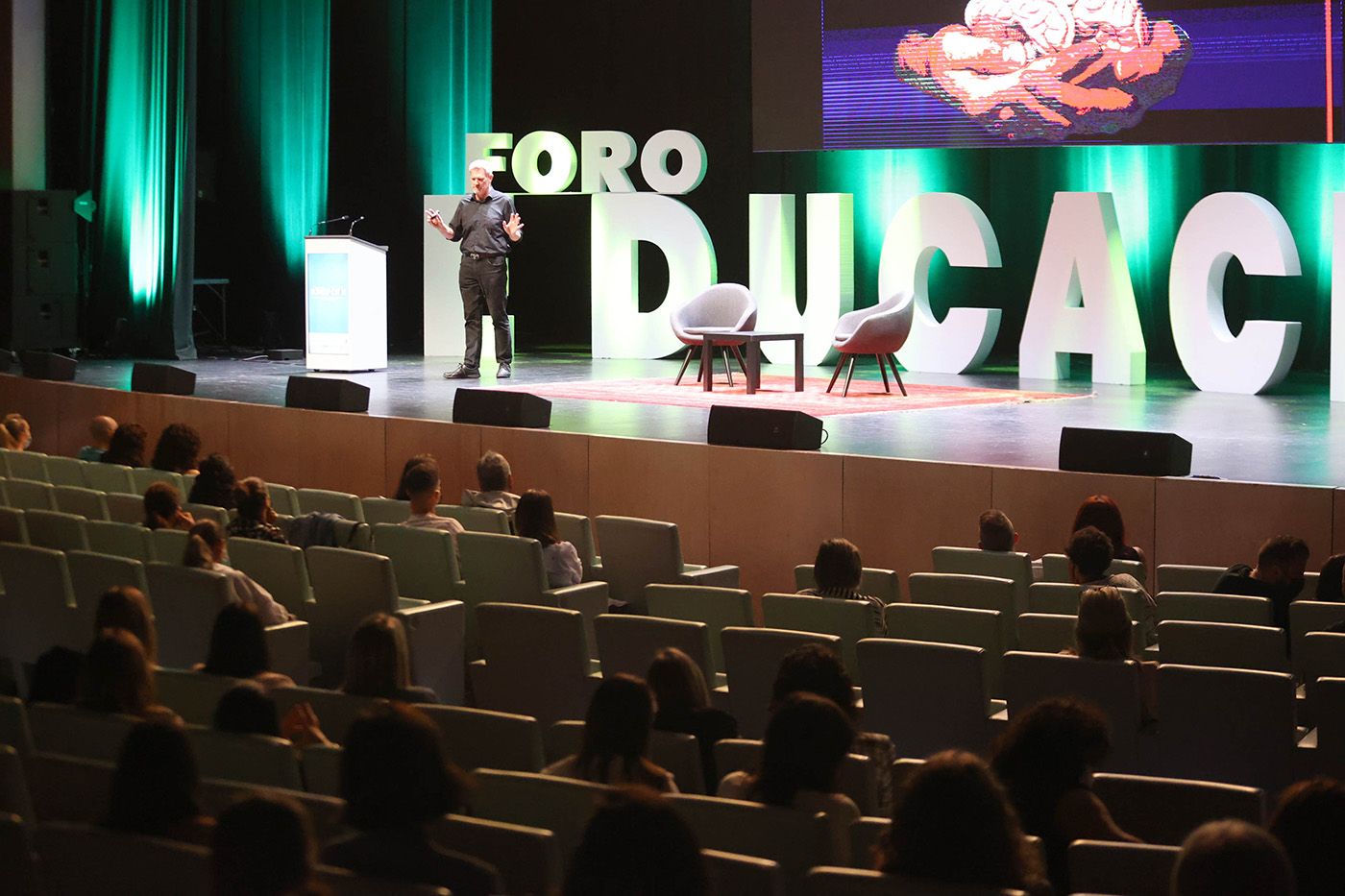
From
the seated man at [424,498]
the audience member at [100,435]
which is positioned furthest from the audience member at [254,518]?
the audience member at [100,435]

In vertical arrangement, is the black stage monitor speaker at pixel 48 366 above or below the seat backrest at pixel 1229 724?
above

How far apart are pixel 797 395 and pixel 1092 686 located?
7397 millimetres

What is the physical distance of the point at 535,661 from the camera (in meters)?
4.86

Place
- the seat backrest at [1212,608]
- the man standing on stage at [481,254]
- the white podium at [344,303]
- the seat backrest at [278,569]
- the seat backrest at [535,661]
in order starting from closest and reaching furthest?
the seat backrest at [535,661], the seat backrest at [1212,608], the seat backrest at [278,569], the man standing on stage at [481,254], the white podium at [344,303]

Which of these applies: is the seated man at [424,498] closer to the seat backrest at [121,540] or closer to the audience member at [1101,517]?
the seat backrest at [121,540]

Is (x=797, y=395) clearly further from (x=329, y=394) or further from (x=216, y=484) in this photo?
(x=216, y=484)

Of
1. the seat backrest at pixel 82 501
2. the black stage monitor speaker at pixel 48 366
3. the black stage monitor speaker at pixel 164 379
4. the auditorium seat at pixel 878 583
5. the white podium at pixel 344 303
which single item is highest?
the white podium at pixel 344 303

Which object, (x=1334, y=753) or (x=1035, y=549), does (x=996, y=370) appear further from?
(x=1334, y=753)

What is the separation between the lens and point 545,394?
11531 millimetres

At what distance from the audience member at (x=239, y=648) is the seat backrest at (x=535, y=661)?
0.86m

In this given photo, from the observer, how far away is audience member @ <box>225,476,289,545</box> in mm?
6160

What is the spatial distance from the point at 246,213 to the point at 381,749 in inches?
561

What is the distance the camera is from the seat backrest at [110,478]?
8031mm

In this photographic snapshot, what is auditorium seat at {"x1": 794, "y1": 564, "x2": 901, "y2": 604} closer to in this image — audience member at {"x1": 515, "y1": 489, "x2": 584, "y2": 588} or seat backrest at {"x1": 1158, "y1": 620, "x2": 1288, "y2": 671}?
audience member at {"x1": 515, "y1": 489, "x2": 584, "y2": 588}
